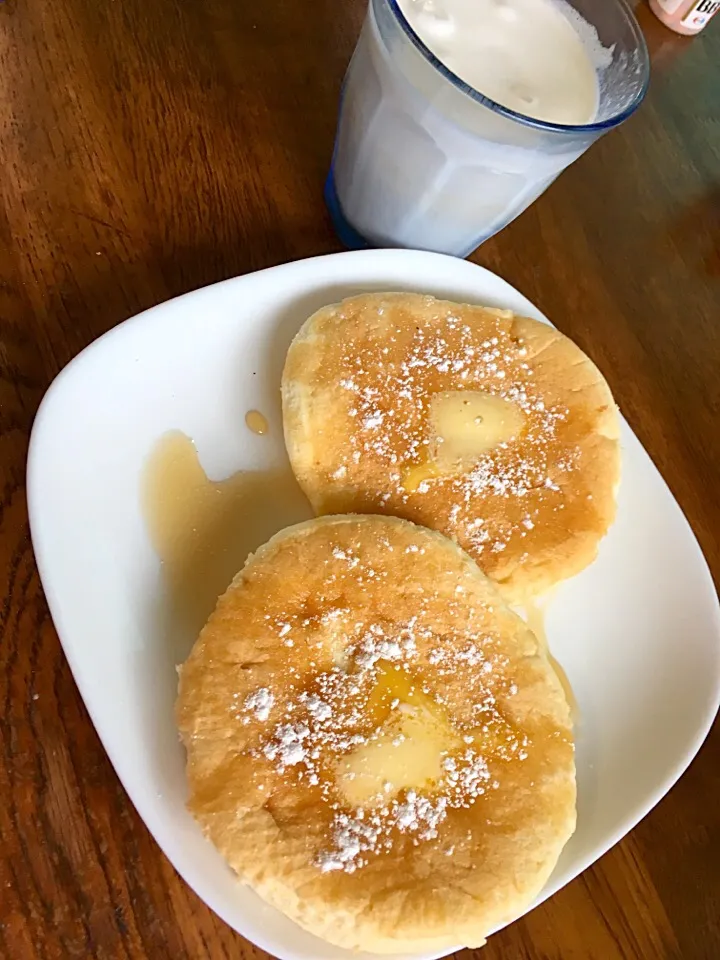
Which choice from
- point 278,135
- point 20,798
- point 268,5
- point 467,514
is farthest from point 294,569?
point 268,5

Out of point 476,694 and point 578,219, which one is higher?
point 578,219

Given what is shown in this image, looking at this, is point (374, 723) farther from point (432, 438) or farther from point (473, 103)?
point (473, 103)

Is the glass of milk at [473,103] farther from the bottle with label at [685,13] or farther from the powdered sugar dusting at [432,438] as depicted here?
the bottle with label at [685,13]

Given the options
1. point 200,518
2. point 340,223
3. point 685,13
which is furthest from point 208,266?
point 685,13

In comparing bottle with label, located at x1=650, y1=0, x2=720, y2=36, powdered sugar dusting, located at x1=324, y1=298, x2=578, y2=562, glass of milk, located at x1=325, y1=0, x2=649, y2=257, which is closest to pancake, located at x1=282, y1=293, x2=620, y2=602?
powdered sugar dusting, located at x1=324, y1=298, x2=578, y2=562

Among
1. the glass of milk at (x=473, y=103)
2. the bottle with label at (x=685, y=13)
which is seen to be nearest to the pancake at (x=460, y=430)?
the glass of milk at (x=473, y=103)

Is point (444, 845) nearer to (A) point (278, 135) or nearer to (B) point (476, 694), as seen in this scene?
(B) point (476, 694)
